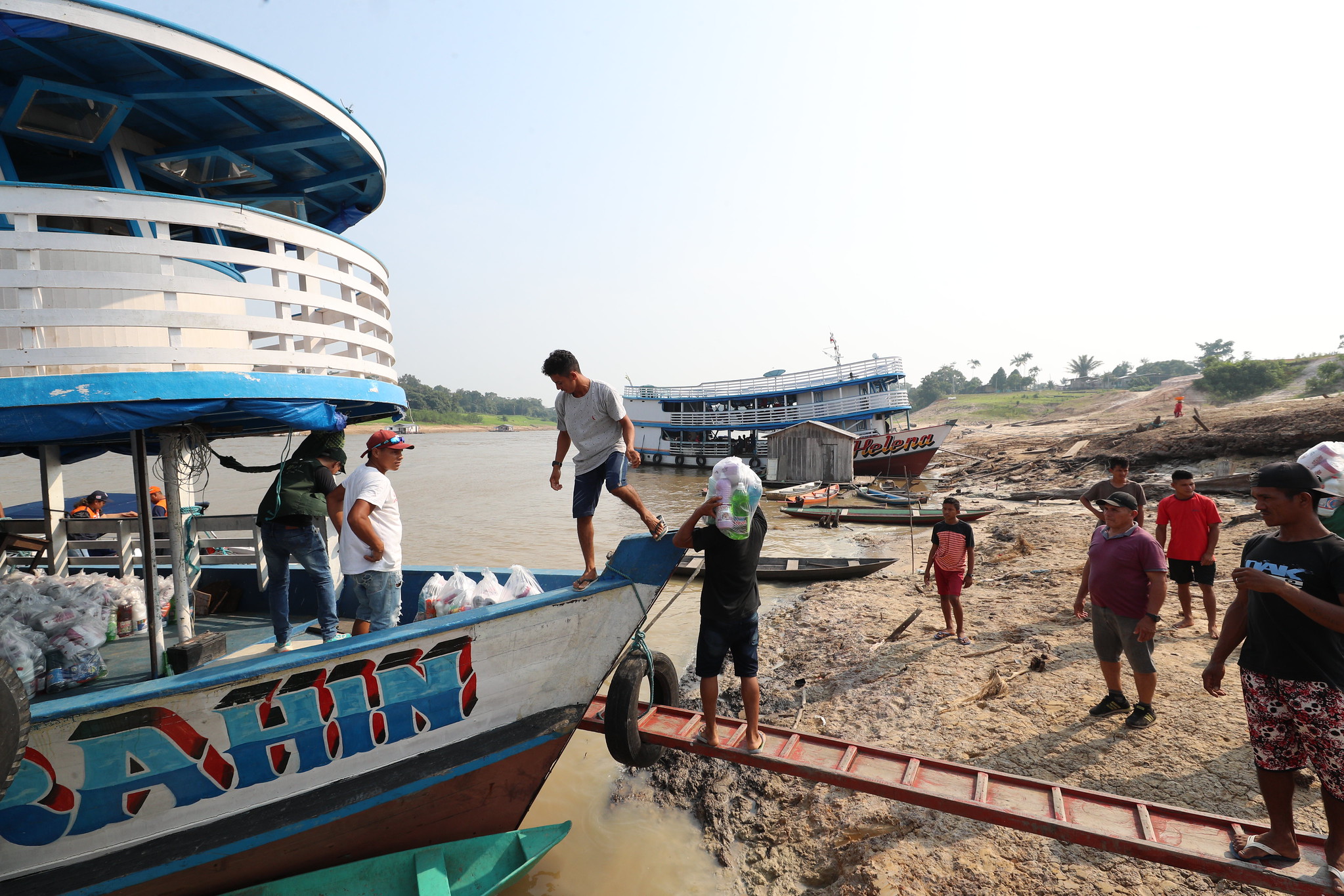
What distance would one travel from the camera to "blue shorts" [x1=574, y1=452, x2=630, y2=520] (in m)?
3.66

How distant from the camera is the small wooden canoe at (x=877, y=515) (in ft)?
48.6

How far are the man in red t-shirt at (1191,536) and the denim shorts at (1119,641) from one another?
1.86 metres

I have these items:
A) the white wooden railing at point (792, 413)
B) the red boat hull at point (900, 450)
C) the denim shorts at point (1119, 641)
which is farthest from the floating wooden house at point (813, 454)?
the denim shorts at point (1119, 641)

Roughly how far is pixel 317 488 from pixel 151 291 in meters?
1.45

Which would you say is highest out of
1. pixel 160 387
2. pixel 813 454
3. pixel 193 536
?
pixel 160 387

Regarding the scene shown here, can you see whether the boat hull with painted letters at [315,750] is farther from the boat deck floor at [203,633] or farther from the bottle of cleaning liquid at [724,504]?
the boat deck floor at [203,633]

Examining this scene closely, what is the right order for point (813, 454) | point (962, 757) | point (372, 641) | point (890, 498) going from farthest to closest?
1. point (813, 454)
2. point (890, 498)
3. point (962, 757)
4. point (372, 641)

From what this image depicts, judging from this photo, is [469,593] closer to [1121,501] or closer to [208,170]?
[208,170]

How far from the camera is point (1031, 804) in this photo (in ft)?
10.0

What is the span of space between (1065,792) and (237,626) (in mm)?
6050

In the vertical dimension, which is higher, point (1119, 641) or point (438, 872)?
point (1119, 641)

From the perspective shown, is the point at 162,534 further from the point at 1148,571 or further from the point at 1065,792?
the point at 1148,571

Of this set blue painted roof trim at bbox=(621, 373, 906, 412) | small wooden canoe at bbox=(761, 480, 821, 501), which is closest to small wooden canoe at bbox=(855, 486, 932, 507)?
small wooden canoe at bbox=(761, 480, 821, 501)

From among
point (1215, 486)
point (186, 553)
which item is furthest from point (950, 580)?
point (1215, 486)
